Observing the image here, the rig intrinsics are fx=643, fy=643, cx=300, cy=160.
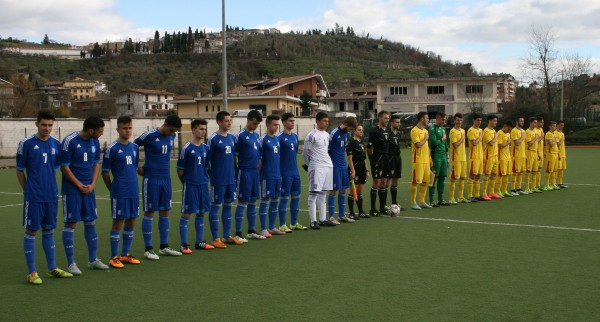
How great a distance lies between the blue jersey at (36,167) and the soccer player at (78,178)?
0.21m

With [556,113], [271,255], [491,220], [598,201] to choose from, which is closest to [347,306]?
[271,255]

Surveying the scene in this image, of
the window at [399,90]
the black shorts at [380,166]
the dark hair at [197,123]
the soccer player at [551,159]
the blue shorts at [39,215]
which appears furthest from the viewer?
the window at [399,90]

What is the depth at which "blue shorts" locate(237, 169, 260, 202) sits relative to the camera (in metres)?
9.94

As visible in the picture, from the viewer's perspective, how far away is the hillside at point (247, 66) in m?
122

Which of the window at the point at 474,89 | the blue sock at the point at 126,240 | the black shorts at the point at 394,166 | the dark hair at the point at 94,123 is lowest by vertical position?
the blue sock at the point at 126,240

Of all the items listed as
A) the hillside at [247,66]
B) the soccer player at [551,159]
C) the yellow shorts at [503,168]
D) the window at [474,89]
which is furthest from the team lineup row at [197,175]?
the hillside at [247,66]

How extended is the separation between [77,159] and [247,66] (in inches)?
4772

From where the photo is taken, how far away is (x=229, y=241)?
387 inches

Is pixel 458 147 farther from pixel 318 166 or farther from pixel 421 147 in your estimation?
pixel 318 166

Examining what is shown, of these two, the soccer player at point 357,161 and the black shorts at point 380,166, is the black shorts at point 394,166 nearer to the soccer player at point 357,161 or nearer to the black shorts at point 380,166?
the black shorts at point 380,166

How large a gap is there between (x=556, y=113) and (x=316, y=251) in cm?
5263

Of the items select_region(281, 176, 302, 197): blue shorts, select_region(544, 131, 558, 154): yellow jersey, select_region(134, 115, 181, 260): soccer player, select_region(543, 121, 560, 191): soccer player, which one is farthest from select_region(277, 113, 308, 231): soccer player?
select_region(544, 131, 558, 154): yellow jersey

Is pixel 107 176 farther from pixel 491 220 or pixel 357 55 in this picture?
pixel 357 55

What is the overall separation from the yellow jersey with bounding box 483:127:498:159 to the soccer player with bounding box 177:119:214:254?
28.2ft
